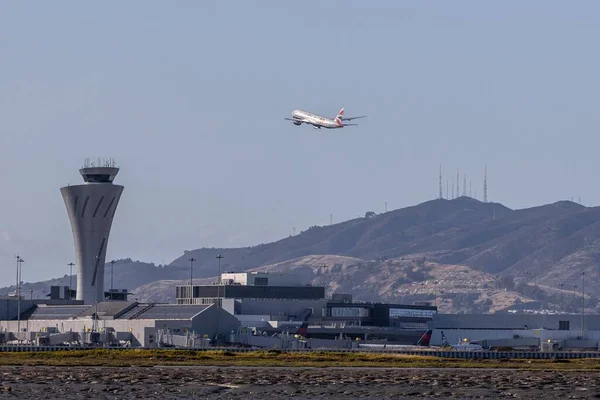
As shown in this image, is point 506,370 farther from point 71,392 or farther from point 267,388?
point 71,392

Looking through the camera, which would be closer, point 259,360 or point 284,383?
point 284,383

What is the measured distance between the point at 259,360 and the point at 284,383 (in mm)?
40585

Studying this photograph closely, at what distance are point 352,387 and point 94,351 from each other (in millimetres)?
66080

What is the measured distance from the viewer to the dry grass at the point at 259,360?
16038 centimetres

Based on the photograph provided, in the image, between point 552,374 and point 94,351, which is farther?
point 94,351

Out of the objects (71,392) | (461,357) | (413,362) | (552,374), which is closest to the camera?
(71,392)

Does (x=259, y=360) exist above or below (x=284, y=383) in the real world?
above

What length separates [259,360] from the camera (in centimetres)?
16850

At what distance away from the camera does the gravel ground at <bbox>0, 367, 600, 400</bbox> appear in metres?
115

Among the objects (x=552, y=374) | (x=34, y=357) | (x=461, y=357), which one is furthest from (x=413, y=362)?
(x=34, y=357)

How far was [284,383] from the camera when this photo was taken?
5044 inches

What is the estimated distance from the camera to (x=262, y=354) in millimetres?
181250

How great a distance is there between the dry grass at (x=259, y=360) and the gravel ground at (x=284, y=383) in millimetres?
9893

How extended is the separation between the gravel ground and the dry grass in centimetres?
989
